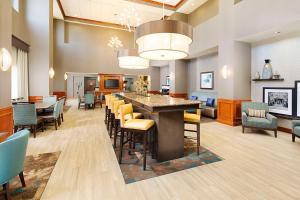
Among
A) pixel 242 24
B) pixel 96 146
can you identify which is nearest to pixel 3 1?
pixel 96 146

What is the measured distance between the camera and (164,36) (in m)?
2.83

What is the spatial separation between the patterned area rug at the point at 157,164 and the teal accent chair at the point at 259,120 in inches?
77.7

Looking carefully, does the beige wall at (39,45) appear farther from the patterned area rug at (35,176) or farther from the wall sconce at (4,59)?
the patterned area rug at (35,176)

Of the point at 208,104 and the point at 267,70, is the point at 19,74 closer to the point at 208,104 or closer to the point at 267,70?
the point at 208,104

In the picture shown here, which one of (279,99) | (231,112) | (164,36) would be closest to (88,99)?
(231,112)

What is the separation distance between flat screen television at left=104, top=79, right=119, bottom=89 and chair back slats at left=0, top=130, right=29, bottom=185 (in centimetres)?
948

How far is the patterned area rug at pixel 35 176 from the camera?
1.96 metres

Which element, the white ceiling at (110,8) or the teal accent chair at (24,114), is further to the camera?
the white ceiling at (110,8)

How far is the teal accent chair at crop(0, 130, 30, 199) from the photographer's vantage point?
158 centimetres

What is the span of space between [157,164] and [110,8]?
836 centimetres

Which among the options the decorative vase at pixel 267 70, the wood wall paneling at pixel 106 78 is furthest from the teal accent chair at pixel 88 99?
the decorative vase at pixel 267 70

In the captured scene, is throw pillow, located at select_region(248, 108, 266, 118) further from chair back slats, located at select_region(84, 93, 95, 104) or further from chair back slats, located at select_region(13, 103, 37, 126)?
chair back slats, located at select_region(84, 93, 95, 104)

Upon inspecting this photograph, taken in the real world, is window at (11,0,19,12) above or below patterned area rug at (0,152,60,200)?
above

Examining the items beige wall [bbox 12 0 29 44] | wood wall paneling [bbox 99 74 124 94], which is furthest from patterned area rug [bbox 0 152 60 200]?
wood wall paneling [bbox 99 74 124 94]
